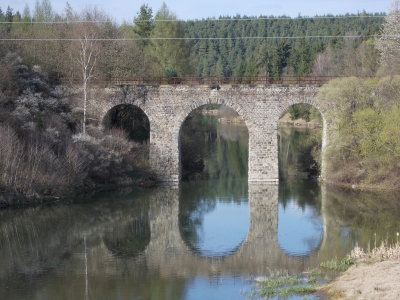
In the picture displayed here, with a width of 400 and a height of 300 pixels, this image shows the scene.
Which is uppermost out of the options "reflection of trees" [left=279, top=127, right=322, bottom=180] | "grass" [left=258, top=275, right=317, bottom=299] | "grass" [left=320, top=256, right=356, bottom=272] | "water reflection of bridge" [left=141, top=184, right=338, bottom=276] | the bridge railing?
the bridge railing

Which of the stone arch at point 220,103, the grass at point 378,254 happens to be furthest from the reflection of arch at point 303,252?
the stone arch at point 220,103

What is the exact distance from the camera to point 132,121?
3619 centimetres

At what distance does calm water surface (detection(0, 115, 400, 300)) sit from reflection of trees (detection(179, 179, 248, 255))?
0.05 m

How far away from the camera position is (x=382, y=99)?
31.4 metres

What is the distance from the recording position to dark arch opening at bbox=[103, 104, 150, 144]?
3550 centimetres

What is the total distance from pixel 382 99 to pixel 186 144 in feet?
35.9

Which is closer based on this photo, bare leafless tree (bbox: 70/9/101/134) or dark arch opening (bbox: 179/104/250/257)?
dark arch opening (bbox: 179/104/250/257)

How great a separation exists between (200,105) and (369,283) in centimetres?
1945

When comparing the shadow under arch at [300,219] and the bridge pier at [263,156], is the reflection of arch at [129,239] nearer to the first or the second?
the shadow under arch at [300,219]

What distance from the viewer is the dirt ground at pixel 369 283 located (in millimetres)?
13648

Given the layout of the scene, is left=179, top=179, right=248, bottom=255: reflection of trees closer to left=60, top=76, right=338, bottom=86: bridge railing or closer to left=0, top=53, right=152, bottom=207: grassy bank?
left=0, top=53, right=152, bottom=207: grassy bank

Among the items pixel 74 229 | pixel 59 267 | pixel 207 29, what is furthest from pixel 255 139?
pixel 207 29

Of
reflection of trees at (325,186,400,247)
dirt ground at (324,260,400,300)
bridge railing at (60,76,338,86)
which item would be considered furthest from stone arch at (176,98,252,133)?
dirt ground at (324,260,400,300)

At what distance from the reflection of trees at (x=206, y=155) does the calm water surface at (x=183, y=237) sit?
2.92 metres
